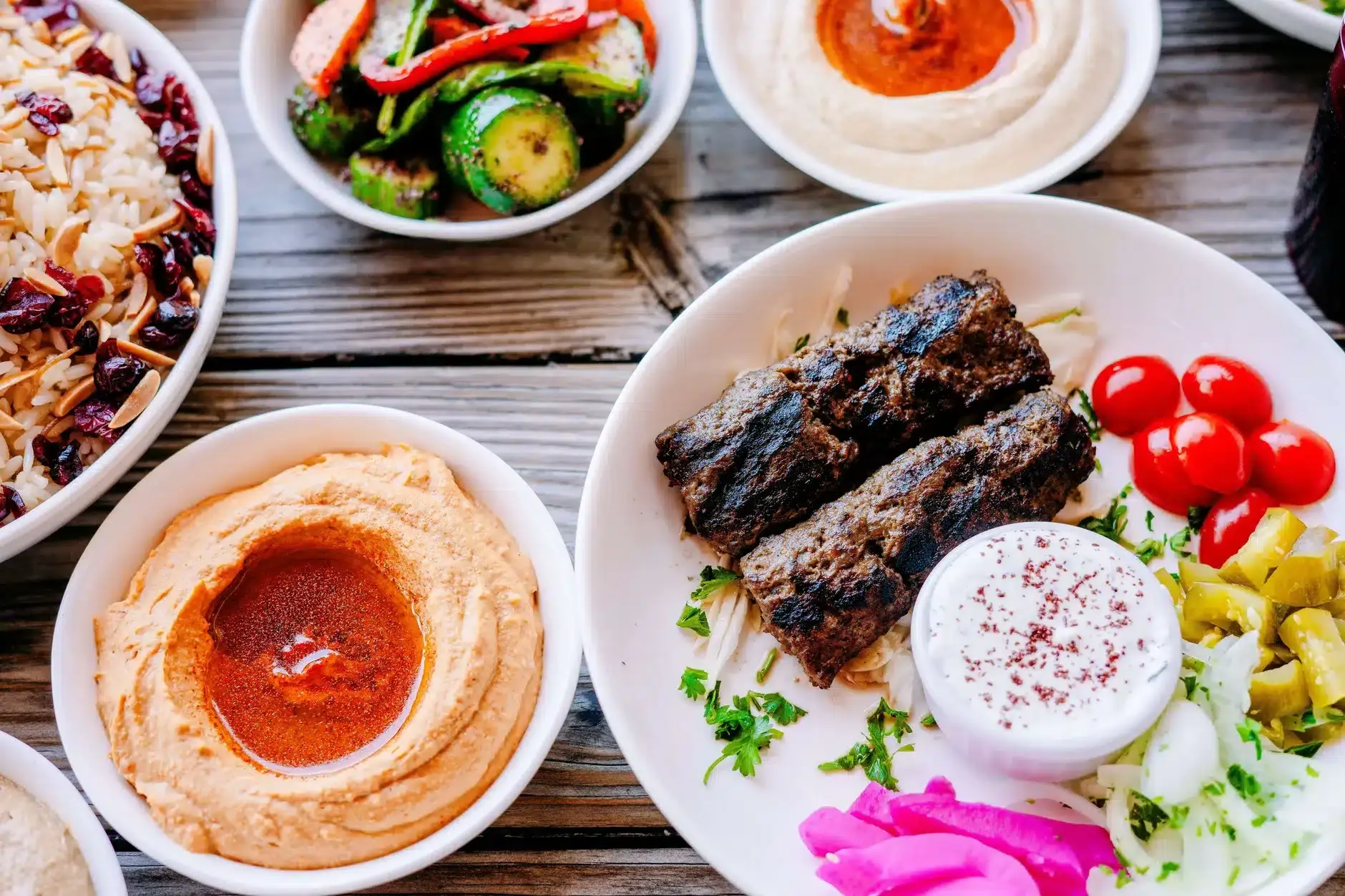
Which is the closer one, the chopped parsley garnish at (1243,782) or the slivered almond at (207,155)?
the chopped parsley garnish at (1243,782)

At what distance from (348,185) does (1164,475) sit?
8.28 feet

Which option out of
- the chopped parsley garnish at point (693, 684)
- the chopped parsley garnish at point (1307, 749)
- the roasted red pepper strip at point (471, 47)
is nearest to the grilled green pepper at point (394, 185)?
the roasted red pepper strip at point (471, 47)

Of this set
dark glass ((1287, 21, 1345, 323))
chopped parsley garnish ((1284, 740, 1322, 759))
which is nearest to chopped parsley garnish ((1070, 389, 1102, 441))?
dark glass ((1287, 21, 1345, 323))

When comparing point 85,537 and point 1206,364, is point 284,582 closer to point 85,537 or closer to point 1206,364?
point 85,537

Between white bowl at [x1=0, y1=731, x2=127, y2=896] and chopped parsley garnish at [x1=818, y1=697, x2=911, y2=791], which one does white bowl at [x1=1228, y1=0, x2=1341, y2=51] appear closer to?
chopped parsley garnish at [x1=818, y1=697, x2=911, y2=791]

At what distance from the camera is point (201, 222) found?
10.9 ft

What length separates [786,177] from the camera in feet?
12.4

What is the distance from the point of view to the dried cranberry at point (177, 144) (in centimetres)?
338

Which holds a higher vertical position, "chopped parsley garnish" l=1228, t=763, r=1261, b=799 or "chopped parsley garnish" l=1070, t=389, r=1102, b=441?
"chopped parsley garnish" l=1070, t=389, r=1102, b=441

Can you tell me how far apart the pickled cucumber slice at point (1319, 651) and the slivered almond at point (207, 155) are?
10.2 ft

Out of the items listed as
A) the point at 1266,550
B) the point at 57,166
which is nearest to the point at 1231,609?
the point at 1266,550

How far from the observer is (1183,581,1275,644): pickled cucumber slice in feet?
9.45

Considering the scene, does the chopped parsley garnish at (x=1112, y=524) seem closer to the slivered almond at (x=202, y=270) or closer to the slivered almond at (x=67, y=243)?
the slivered almond at (x=202, y=270)

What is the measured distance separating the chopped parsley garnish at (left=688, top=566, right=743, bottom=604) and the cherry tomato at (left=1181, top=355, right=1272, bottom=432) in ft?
4.47
